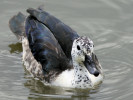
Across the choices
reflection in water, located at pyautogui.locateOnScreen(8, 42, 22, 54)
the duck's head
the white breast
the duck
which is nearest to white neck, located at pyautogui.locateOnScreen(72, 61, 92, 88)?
the duck

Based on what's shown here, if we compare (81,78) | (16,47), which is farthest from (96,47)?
(16,47)

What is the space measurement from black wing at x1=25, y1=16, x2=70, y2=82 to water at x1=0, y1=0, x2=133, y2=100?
517 millimetres

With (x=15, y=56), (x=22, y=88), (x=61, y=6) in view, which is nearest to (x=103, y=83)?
(x=22, y=88)

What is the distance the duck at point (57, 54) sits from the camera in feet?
35.8

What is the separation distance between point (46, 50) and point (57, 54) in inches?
12.4

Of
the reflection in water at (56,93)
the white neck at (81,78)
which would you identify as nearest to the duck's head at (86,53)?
the white neck at (81,78)

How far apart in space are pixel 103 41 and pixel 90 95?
8.82 ft

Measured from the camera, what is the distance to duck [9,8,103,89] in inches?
429

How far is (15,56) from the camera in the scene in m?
13.4

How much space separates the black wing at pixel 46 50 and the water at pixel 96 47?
0.52 metres

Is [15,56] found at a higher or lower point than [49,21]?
lower

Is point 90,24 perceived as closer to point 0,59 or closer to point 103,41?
point 103,41

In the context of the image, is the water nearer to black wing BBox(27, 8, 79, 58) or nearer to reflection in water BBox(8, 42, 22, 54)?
reflection in water BBox(8, 42, 22, 54)

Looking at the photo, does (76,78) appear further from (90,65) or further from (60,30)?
(60,30)
